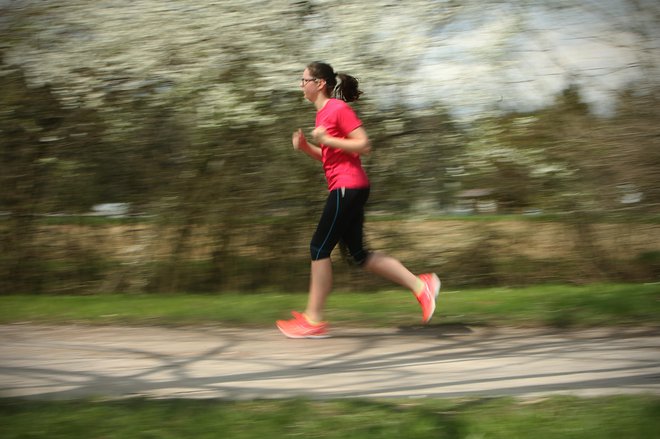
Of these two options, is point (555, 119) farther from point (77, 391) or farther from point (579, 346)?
point (77, 391)

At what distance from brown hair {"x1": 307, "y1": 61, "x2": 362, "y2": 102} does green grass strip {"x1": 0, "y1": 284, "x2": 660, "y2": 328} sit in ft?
5.27

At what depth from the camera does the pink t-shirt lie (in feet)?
17.7

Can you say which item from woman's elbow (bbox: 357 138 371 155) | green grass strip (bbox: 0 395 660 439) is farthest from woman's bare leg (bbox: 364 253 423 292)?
green grass strip (bbox: 0 395 660 439)

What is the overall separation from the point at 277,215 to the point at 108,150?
1.65 meters

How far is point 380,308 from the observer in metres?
6.60

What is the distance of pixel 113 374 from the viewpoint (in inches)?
170

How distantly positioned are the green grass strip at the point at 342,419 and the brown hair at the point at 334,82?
2605 mm

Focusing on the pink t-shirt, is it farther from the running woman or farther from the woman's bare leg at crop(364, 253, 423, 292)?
the woman's bare leg at crop(364, 253, 423, 292)

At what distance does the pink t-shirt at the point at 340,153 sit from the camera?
17.7 ft

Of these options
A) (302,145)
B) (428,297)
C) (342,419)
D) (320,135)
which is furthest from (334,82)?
(342,419)

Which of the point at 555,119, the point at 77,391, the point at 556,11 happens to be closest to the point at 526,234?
the point at 555,119

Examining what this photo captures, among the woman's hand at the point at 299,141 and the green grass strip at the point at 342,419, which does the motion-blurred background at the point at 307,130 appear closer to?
the woman's hand at the point at 299,141

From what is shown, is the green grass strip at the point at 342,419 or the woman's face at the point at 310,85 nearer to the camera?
the green grass strip at the point at 342,419

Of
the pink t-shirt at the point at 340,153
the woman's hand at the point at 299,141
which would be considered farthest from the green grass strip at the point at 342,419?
the woman's hand at the point at 299,141
